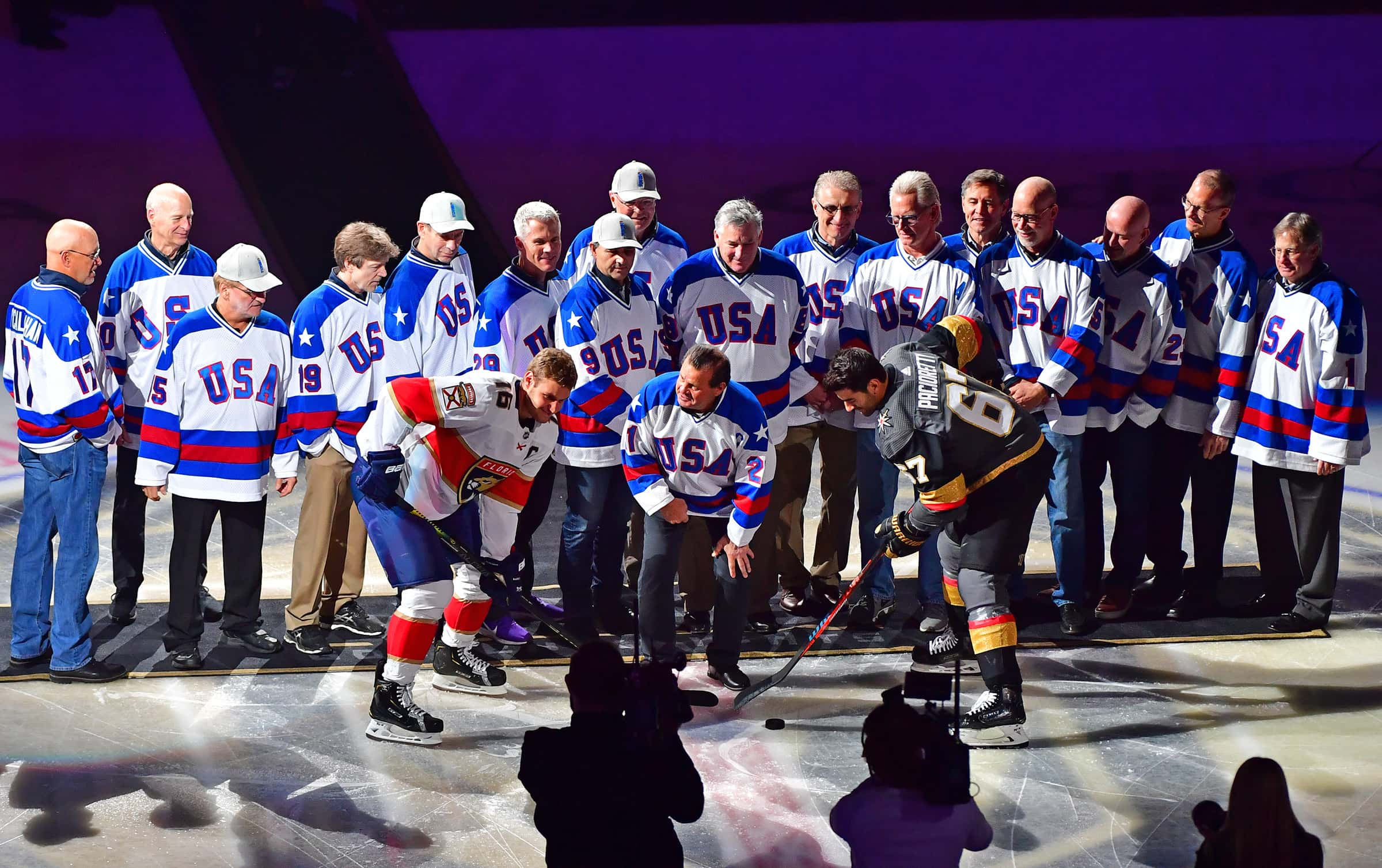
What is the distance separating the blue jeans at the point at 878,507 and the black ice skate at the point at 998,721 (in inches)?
32.8

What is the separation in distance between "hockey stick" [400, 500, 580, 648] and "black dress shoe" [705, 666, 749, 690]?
0.51m

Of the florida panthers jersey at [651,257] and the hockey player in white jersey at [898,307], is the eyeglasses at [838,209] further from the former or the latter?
the florida panthers jersey at [651,257]

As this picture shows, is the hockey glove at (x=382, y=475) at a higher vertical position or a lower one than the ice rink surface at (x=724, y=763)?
higher

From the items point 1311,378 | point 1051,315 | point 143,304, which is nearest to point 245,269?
point 143,304

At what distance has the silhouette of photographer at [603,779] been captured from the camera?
2686 millimetres

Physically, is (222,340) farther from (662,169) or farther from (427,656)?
(662,169)

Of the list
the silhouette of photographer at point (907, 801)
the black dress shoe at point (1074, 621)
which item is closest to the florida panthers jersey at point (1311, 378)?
the black dress shoe at point (1074, 621)

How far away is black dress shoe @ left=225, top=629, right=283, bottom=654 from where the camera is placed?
4.99 metres

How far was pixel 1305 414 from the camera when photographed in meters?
5.13

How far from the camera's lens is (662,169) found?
9031mm

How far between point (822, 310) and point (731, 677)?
140 cm

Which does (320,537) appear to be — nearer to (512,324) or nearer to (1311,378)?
(512,324)

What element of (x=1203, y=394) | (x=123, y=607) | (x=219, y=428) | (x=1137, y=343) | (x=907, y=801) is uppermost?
(x=1137, y=343)

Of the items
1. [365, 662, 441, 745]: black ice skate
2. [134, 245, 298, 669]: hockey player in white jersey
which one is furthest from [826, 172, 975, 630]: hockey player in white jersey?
[134, 245, 298, 669]: hockey player in white jersey
